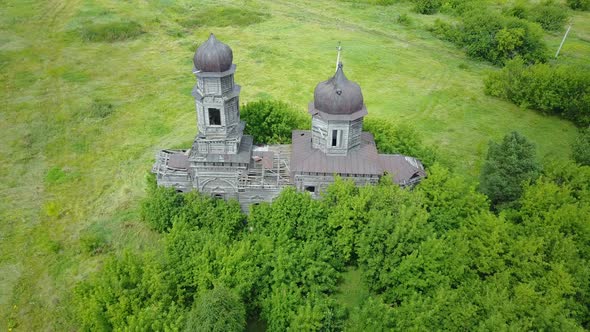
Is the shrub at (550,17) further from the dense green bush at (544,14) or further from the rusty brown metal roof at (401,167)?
the rusty brown metal roof at (401,167)

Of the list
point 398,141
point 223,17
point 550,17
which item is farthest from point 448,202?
point 550,17

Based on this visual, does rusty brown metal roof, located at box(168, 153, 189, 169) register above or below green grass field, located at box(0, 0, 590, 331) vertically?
above

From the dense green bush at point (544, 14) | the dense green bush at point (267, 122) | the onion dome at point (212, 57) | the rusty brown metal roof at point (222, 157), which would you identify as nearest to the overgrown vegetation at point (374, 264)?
the rusty brown metal roof at point (222, 157)

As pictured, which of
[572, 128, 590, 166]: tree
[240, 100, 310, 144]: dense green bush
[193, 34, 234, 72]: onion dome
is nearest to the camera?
[193, 34, 234, 72]: onion dome

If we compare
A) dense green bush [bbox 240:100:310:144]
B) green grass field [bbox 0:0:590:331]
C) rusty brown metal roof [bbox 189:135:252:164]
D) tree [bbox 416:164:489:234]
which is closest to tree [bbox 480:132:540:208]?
tree [bbox 416:164:489:234]

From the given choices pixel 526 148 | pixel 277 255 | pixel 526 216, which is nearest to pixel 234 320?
pixel 277 255

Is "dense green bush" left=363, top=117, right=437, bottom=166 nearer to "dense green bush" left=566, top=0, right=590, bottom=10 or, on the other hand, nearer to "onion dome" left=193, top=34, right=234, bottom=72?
"onion dome" left=193, top=34, right=234, bottom=72

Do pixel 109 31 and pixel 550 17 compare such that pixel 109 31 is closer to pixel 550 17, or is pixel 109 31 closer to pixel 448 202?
pixel 448 202
